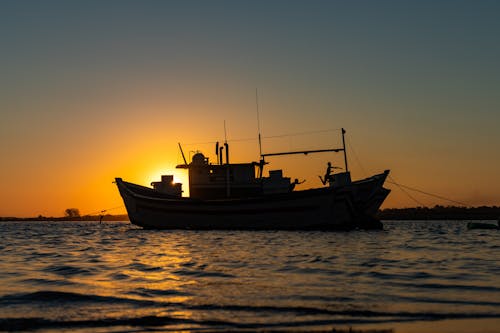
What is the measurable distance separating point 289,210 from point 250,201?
159 inches

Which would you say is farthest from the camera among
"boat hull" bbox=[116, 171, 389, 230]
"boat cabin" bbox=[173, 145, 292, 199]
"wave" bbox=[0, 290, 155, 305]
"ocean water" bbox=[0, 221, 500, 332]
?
"boat cabin" bbox=[173, 145, 292, 199]

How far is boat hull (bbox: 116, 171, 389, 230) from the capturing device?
4988 cm

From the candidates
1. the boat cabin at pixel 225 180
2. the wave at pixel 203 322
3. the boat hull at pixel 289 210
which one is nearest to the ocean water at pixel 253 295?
the wave at pixel 203 322

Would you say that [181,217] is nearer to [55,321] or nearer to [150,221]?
[150,221]

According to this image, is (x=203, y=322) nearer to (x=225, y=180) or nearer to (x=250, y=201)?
(x=250, y=201)

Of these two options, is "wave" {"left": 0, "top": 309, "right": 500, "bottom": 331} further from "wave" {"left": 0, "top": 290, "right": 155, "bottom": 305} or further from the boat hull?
the boat hull

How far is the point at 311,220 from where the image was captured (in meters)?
50.2

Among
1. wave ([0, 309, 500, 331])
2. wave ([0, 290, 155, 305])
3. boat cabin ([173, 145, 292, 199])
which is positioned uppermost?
boat cabin ([173, 145, 292, 199])

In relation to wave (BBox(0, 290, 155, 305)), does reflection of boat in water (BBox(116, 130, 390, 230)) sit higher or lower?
higher

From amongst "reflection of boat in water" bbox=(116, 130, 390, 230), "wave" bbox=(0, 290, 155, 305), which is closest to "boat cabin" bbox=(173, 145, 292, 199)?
"reflection of boat in water" bbox=(116, 130, 390, 230)

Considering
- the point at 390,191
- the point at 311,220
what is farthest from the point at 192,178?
the point at 390,191

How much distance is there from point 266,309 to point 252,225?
4256cm

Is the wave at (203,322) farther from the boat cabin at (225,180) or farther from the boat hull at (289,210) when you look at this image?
the boat cabin at (225,180)

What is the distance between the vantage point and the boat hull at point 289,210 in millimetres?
49875
